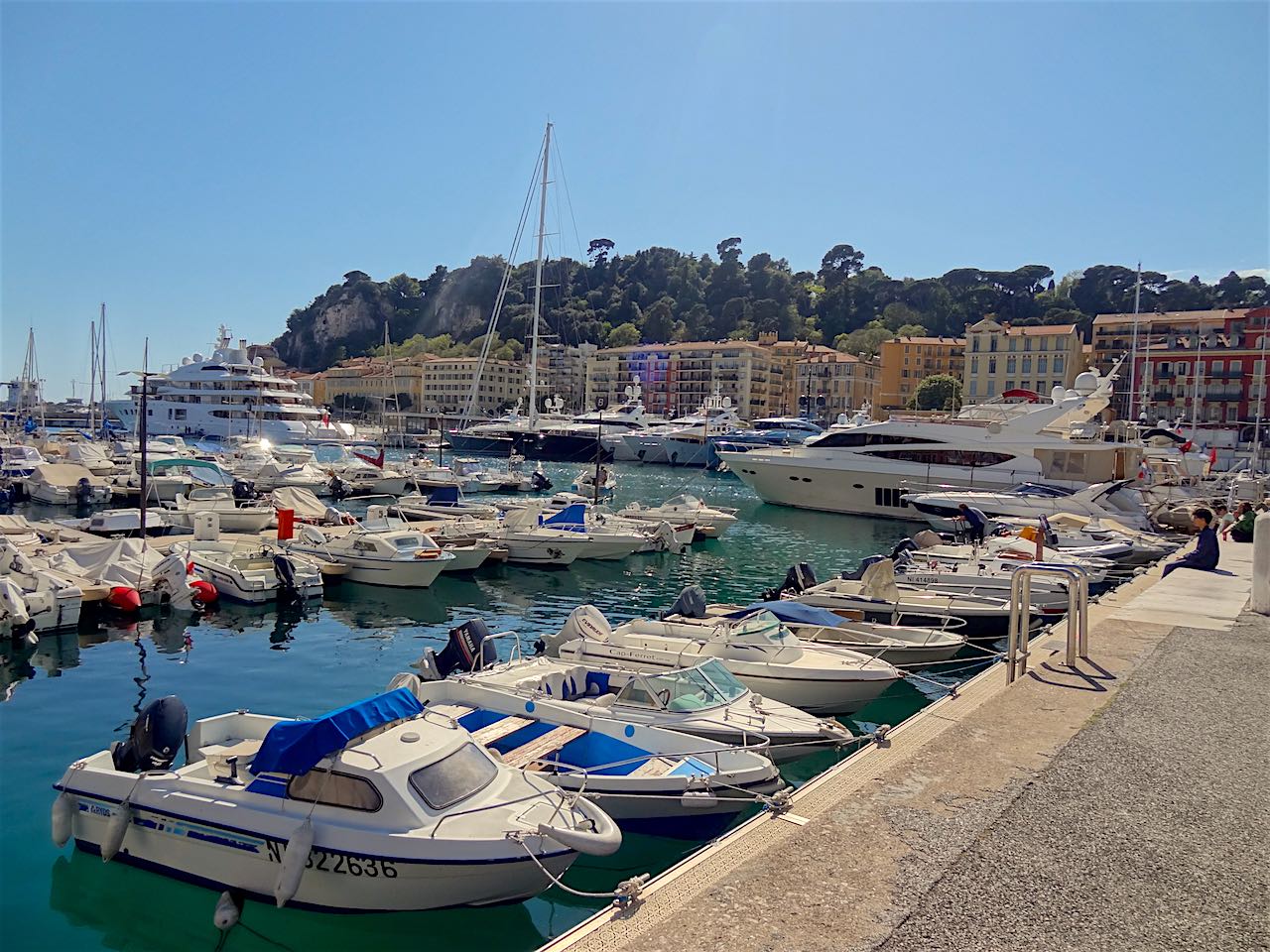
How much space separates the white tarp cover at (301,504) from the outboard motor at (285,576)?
472 inches

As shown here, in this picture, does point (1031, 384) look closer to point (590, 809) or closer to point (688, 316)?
point (688, 316)

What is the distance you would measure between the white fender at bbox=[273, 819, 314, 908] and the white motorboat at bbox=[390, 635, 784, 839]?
2.40 m

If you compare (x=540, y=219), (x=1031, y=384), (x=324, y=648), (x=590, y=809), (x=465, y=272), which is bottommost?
(x=324, y=648)

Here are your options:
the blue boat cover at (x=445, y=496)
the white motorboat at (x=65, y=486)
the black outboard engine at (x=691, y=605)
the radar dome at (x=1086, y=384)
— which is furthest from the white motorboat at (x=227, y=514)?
the radar dome at (x=1086, y=384)

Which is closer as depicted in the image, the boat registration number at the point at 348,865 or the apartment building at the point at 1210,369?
the boat registration number at the point at 348,865

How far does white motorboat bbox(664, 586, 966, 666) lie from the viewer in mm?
16812

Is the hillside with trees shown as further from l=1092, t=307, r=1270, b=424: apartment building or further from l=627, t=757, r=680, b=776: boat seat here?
l=627, t=757, r=680, b=776: boat seat

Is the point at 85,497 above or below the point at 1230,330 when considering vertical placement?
below

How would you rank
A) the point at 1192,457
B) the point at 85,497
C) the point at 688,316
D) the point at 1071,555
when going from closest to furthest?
1. the point at 1071,555
2. the point at 85,497
3. the point at 1192,457
4. the point at 688,316

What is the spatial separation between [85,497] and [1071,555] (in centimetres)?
4417

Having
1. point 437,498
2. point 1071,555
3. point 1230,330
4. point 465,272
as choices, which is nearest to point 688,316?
point 465,272

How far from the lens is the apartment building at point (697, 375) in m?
129

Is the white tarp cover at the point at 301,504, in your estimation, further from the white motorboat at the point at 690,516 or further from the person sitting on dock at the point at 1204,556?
the person sitting on dock at the point at 1204,556

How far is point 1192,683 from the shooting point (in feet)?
39.4
